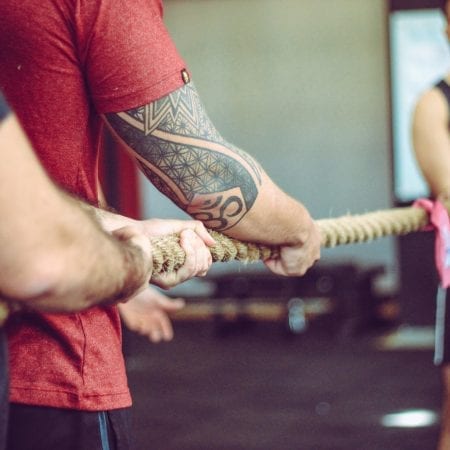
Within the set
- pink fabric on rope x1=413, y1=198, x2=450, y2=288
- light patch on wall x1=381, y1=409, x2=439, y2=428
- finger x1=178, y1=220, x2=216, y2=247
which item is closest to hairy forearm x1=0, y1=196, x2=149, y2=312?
finger x1=178, y1=220, x2=216, y2=247

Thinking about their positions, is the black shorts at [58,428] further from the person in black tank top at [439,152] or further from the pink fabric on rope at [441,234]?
the person in black tank top at [439,152]

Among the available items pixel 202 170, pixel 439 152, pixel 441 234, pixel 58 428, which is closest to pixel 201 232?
pixel 202 170

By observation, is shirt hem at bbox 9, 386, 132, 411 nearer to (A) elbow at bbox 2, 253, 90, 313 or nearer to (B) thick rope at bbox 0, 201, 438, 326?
(B) thick rope at bbox 0, 201, 438, 326

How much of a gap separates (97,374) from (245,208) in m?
0.30

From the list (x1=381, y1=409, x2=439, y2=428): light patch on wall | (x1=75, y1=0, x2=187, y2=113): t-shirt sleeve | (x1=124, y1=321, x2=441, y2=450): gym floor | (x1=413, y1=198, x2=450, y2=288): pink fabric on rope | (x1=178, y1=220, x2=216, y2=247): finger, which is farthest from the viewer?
(x1=381, y1=409, x2=439, y2=428): light patch on wall

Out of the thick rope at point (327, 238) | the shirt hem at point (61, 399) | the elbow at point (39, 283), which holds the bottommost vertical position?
the shirt hem at point (61, 399)

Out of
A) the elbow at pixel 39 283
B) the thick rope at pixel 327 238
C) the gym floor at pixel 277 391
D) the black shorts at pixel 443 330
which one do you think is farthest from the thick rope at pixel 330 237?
the gym floor at pixel 277 391

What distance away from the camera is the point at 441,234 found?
1.77 meters

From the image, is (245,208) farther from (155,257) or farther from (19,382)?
(19,382)

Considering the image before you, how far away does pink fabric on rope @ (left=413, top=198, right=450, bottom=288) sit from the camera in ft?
5.74

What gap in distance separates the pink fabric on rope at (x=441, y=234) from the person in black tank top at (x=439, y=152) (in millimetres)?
242

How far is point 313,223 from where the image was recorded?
142cm

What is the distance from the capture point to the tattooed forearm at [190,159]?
115cm

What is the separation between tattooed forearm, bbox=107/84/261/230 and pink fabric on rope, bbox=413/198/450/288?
615 mm
